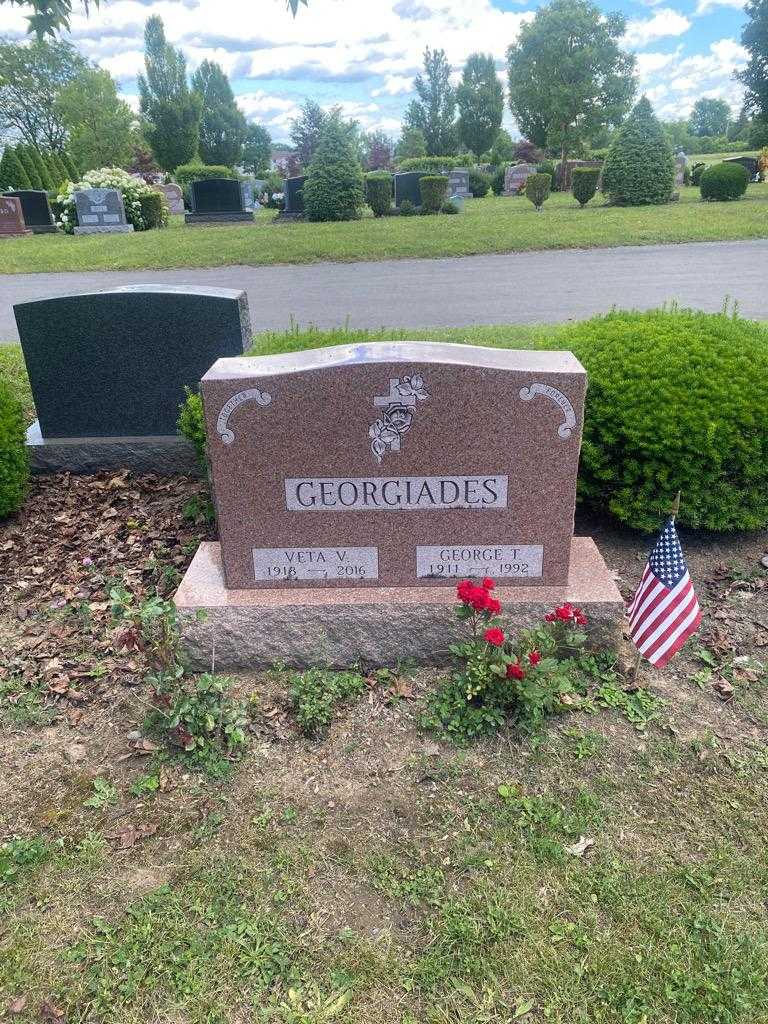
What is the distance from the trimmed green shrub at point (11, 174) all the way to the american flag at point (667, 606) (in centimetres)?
3519

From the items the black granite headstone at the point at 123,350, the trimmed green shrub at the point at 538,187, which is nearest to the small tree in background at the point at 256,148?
the trimmed green shrub at the point at 538,187

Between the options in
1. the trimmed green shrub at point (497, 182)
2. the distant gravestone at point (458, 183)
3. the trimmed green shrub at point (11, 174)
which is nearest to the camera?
the trimmed green shrub at point (11, 174)

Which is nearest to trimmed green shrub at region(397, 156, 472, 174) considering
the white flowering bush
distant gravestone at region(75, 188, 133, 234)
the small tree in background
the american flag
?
the white flowering bush

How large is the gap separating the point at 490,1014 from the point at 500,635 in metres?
1.32

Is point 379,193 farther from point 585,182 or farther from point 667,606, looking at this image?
point 667,606

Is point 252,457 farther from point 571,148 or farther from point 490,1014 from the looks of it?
point 571,148

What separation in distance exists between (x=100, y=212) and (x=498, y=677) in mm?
25123

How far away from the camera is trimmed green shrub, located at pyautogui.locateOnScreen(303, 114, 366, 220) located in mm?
23953

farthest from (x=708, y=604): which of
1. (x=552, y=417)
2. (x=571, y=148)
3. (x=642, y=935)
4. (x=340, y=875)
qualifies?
(x=571, y=148)

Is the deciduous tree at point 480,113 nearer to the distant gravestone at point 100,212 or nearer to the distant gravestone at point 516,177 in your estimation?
the distant gravestone at point 516,177

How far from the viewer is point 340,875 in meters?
2.71

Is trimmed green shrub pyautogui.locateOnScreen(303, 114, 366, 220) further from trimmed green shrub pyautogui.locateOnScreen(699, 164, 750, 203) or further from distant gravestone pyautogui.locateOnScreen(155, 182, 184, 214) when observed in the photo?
distant gravestone pyautogui.locateOnScreen(155, 182, 184, 214)

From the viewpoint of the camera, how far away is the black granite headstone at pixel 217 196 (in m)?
26.8

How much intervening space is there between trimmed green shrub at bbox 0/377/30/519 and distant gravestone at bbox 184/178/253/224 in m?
23.5
